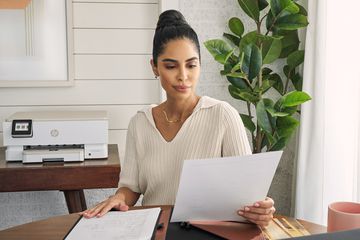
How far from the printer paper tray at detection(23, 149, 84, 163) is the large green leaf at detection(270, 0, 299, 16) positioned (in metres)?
1.26

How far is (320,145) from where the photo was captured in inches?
102

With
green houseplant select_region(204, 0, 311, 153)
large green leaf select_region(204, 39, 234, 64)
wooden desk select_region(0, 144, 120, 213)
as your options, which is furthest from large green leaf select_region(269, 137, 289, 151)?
wooden desk select_region(0, 144, 120, 213)

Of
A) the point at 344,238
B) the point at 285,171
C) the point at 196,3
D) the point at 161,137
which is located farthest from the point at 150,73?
the point at 344,238

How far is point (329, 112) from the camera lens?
8.34 ft

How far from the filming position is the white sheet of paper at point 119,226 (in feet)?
3.57

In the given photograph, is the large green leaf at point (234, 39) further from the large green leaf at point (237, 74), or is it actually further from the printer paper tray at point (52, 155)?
the printer paper tray at point (52, 155)

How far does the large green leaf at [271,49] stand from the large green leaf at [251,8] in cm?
16

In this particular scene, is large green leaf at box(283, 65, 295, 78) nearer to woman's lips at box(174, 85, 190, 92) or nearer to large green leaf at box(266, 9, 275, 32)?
large green leaf at box(266, 9, 275, 32)

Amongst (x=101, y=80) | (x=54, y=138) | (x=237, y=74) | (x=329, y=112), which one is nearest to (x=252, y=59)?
(x=237, y=74)

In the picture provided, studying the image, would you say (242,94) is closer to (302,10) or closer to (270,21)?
(270,21)

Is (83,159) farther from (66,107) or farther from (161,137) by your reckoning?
(161,137)

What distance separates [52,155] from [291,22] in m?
1.43

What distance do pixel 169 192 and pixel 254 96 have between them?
1295mm

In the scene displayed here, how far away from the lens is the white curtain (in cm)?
235
